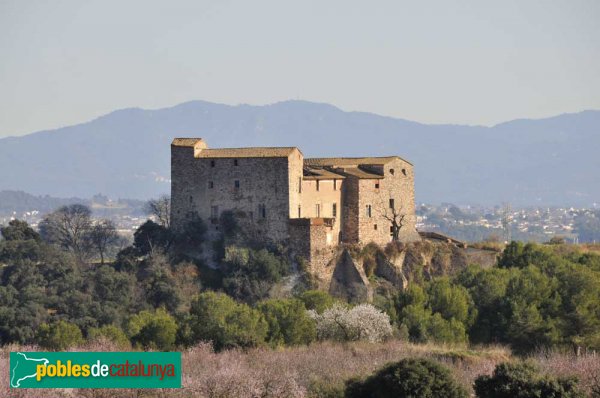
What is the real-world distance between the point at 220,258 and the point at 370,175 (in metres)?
8.13

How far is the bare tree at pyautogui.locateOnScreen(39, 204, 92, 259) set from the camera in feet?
237

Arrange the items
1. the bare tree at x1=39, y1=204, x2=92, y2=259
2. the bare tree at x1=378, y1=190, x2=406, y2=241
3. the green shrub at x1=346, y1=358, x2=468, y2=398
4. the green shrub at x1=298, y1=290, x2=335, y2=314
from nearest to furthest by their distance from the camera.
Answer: the green shrub at x1=346, y1=358, x2=468, y2=398
the green shrub at x1=298, y1=290, x2=335, y2=314
the bare tree at x1=378, y1=190, x2=406, y2=241
the bare tree at x1=39, y1=204, x2=92, y2=259

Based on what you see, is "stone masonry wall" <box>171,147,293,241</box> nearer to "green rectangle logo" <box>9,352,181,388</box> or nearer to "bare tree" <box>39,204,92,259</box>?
"bare tree" <box>39,204,92,259</box>

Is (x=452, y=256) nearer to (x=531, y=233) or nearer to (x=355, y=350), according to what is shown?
(x=355, y=350)

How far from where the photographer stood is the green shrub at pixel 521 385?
32.6 metres

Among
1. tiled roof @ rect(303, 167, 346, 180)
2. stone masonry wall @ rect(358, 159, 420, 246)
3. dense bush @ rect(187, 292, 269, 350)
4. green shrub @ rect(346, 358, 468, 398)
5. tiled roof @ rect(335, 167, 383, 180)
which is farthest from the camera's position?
tiled roof @ rect(335, 167, 383, 180)

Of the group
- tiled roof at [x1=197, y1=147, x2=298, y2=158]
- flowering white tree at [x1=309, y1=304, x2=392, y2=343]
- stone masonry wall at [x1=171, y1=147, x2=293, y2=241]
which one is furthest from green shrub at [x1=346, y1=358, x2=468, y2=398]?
tiled roof at [x1=197, y1=147, x2=298, y2=158]

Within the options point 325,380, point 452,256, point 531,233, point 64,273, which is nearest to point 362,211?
point 452,256

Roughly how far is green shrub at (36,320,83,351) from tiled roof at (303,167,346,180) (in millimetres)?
14914

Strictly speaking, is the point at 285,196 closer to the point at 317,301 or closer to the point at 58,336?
the point at 317,301

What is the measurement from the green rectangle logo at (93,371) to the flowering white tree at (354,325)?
15.1m

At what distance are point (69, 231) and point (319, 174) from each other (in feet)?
62.7

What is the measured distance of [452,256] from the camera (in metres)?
65.8

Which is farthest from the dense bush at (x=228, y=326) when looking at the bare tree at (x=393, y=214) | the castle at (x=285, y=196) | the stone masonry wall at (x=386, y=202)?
the bare tree at (x=393, y=214)
